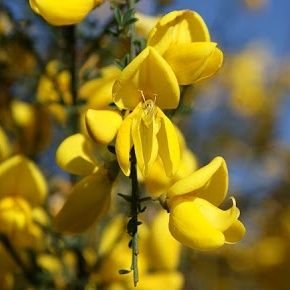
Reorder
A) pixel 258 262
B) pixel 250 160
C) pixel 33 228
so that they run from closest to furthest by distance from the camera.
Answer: pixel 33 228 → pixel 258 262 → pixel 250 160

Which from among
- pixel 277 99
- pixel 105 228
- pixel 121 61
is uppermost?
pixel 121 61

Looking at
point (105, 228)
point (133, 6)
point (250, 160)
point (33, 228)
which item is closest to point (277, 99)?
point (250, 160)

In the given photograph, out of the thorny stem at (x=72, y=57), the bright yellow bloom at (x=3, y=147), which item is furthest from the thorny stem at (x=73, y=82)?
the bright yellow bloom at (x=3, y=147)

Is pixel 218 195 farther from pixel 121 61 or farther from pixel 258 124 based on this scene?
pixel 258 124

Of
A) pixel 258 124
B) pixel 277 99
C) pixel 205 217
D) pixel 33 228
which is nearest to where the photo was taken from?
pixel 205 217

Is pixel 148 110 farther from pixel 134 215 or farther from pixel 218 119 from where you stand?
pixel 218 119

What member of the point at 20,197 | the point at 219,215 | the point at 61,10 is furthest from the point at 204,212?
the point at 20,197
